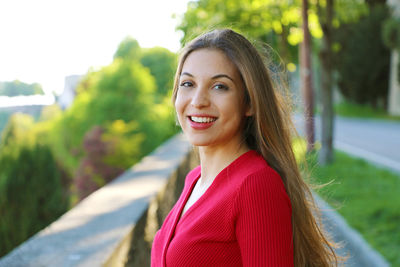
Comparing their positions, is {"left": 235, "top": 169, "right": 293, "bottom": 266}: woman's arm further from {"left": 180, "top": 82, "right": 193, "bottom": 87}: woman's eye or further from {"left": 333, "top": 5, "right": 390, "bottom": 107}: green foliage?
{"left": 333, "top": 5, "right": 390, "bottom": 107}: green foliage

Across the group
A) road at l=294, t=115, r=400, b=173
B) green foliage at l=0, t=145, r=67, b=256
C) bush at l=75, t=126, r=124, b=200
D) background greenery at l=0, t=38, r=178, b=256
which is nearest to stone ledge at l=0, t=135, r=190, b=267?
background greenery at l=0, t=38, r=178, b=256

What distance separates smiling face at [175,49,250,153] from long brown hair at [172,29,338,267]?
0.03 metres

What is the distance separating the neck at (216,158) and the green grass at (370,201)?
1760 mm

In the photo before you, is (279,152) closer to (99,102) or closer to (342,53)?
(99,102)

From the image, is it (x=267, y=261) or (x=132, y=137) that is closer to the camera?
(x=267, y=261)

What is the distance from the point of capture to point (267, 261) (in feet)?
4.91

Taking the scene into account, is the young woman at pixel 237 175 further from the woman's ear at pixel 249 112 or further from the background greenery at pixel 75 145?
the background greenery at pixel 75 145

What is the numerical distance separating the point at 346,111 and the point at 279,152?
130ft

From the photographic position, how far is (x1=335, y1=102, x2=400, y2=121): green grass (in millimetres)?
34737

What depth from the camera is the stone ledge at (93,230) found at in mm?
2516

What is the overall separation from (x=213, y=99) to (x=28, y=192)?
1192 cm

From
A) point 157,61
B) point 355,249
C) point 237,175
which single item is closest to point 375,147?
point 355,249

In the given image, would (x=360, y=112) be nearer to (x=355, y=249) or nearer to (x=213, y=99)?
(x=355, y=249)

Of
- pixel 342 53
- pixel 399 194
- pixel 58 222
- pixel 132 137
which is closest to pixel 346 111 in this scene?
pixel 342 53
